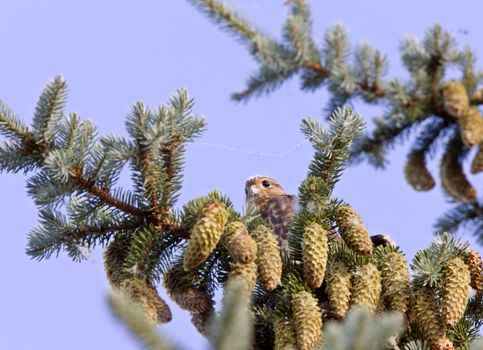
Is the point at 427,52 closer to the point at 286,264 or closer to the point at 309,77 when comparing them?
the point at 309,77

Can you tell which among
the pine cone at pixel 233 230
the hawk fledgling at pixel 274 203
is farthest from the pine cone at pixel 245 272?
the hawk fledgling at pixel 274 203

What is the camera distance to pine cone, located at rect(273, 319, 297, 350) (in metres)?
3.22

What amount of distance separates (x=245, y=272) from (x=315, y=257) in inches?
12.0

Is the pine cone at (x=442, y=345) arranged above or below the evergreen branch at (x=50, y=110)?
below

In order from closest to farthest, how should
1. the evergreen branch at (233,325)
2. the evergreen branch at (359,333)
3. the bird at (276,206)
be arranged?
the evergreen branch at (233,325)
the evergreen branch at (359,333)
the bird at (276,206)

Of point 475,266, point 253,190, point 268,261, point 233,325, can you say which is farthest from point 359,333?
point 253,190

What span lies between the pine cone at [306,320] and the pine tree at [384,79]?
1031mm

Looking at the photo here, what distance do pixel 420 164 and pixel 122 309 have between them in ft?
3.29

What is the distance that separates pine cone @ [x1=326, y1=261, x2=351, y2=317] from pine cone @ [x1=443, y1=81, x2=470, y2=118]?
4.20ft

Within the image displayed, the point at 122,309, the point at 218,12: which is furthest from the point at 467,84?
the point at 122,309

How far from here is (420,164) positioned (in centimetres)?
231

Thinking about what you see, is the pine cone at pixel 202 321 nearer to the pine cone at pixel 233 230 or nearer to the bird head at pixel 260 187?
the pine cone at pixel 233 230

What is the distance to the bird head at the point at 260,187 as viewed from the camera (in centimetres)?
565

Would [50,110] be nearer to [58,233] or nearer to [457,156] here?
[58,233]
